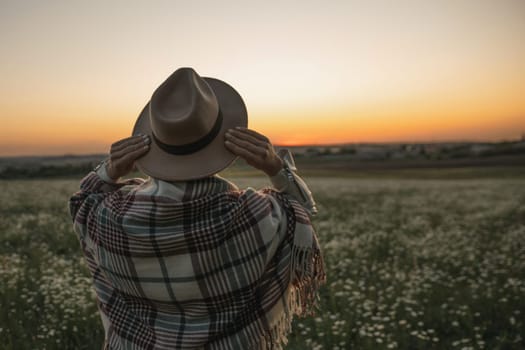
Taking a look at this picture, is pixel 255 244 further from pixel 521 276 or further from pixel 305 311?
pixel 521 276

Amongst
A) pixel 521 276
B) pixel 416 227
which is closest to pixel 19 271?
pixel 521 276

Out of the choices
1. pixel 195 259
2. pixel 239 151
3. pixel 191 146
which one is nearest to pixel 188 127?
pixel 191 146

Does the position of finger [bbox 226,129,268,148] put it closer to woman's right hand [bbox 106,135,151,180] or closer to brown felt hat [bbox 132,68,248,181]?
brown felt hat [bbox 132,68,248,181]

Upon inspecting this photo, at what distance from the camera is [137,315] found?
7.25 ft

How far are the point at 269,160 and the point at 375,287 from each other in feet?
14.3

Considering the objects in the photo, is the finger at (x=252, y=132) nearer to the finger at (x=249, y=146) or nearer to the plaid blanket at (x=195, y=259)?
the finger at (x=249, y=146)

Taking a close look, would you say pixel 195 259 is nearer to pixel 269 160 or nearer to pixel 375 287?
pixel 269 160

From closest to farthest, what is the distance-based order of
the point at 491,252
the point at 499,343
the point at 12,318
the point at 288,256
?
the point at 288,256, the point at 499,343, the point at 12,318, the point at 491,252

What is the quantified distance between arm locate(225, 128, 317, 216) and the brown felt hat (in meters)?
0.06

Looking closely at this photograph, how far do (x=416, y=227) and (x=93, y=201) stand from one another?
864 centimetres

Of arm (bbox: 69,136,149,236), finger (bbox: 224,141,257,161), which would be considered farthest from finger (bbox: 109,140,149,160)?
finger (bbox: 224,141,257,161)

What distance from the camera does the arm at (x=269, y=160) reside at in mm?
1956

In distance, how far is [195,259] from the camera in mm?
1964

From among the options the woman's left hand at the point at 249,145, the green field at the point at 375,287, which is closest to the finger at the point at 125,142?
the woman's left hand at the point at 249,145
